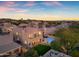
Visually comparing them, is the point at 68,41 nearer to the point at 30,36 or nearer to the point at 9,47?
the point at 30,36

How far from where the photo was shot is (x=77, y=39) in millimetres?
859

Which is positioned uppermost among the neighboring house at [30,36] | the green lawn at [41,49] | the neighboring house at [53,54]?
the neighboring house at [30,36]

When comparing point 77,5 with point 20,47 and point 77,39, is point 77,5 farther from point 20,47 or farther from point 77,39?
point 20,47

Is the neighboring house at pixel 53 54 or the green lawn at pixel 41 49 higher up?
the green lawn at pixel 41 49

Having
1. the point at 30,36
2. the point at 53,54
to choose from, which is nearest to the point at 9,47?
the point at 30,36

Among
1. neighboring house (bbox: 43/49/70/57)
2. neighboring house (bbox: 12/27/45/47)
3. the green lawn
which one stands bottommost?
neighboring house (bbox: 43/49/70/57)

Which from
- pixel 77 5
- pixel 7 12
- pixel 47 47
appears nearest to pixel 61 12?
pixel 77 5

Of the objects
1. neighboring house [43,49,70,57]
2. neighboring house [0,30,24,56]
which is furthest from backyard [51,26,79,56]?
neighboring house [0,30,24,56]

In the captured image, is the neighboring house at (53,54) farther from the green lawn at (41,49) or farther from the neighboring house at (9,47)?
the neighboring house at (9,47)

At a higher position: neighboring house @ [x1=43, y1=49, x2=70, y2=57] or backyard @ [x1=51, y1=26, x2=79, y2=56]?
backyard @ [x1=51, y1=26, x2=79, y2=56]

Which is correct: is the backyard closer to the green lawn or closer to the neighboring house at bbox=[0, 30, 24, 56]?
the green lawn

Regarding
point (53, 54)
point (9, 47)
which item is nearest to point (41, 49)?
point (53, 54)

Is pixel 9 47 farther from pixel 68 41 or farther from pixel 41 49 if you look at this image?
pixel 68 41

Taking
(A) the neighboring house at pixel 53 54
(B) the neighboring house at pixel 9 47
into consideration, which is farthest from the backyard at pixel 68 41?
(B) the neighboring house at pixel 9 47
